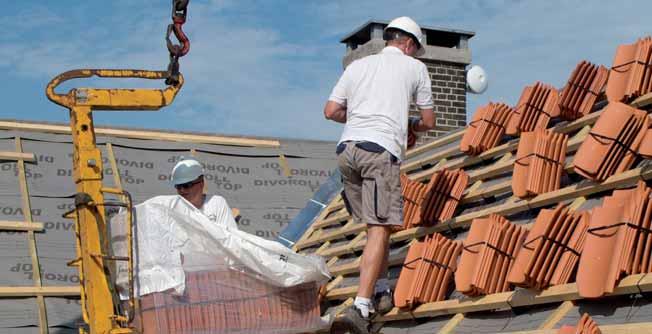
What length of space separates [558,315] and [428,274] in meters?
1.21

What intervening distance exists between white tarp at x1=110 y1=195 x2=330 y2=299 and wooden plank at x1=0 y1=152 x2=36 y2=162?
4.21 metres

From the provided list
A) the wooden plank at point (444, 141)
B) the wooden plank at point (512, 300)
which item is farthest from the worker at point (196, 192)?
the wooden plank at point (444, 141)

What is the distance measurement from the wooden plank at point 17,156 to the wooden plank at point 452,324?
478 centimetres

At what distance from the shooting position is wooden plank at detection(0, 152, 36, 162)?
342 inches

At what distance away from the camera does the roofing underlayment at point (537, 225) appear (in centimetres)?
435

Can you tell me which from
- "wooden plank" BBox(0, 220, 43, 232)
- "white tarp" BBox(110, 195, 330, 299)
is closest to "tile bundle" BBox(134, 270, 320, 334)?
"white tarp" BBox(110, 195, 330, 299)

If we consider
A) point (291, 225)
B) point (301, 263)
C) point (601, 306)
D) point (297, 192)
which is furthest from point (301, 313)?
point (297, 192)

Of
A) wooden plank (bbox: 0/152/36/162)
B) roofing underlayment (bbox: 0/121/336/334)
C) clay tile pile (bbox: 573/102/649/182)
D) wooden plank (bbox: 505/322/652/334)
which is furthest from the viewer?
wooden plank (bbox: 0/152/36/162)

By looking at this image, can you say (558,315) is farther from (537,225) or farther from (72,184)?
(72,184)

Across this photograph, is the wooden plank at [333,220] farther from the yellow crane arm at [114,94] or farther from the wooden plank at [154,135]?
the yellow crane arm at [114,94]

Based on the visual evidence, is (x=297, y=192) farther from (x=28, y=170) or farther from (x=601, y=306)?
(x=601, y=306)

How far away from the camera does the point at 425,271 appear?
5.59 metres

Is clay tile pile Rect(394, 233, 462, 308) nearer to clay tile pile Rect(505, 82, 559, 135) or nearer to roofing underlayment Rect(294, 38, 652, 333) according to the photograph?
roofing underlayment Rect(294, 38, 652, 333)

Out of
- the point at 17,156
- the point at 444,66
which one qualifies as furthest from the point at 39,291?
the point at 444,66
